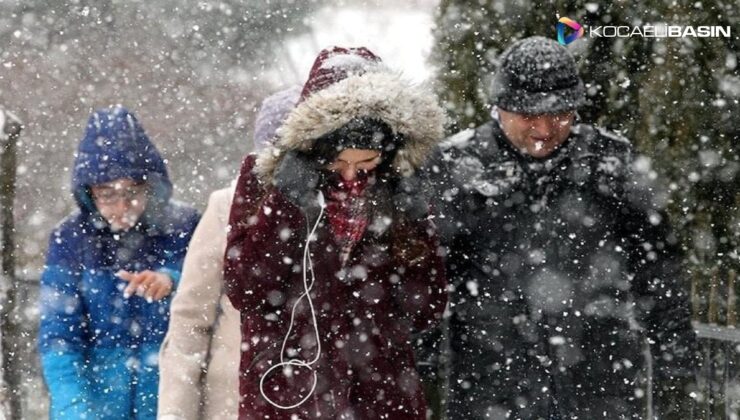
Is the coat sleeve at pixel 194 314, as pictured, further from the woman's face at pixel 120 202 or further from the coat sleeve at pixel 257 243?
the woman's face at pixel 120 202

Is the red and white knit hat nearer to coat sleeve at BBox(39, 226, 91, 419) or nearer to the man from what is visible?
the man

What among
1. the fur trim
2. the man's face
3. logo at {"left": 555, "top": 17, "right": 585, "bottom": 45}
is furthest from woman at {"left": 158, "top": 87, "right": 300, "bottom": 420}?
logo at {"left": 555, "top": 17, "right": 585, "bottom": 45}

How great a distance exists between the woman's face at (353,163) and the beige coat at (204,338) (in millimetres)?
388

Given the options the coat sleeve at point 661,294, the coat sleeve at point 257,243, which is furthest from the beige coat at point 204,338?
the coat sleeve at point 661,294

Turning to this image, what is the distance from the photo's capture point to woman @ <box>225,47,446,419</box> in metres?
3.05

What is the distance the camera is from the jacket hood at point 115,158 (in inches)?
153

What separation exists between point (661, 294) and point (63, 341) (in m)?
2.08

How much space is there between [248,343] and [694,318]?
8.46 ft

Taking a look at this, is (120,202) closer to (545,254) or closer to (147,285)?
(147,285)

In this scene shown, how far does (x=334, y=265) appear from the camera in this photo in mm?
3113

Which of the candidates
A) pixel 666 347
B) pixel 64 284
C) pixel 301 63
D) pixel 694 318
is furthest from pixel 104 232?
pixel 301 63

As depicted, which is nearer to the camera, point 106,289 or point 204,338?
point 204,338

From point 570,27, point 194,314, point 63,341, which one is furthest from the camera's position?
point 570,27

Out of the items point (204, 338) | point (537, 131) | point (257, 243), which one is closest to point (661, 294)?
point (537, 131)
